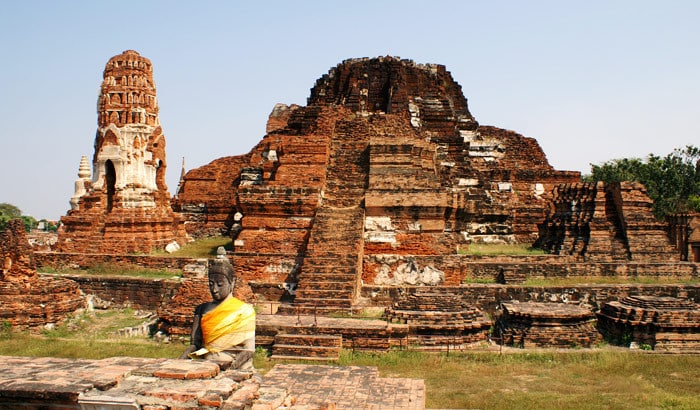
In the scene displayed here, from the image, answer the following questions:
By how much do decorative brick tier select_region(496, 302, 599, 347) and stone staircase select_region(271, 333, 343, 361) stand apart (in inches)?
112

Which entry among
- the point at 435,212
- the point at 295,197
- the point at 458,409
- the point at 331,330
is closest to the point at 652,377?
the point at 458,409

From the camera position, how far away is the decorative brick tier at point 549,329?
9953 millimetres

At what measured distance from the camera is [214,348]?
559cm

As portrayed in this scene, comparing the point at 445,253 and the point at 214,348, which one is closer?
the point at 214,348

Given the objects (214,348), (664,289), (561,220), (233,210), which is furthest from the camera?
(233,210)

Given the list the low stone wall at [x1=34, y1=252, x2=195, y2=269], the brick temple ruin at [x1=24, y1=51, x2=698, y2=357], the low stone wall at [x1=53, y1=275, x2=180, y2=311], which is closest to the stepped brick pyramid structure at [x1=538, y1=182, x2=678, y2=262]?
the brick temple ruin at [x1=24, y1=51, x2=698, y2=357]

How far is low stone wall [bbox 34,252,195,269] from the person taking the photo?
14477 millimetres

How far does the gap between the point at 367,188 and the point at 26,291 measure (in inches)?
286

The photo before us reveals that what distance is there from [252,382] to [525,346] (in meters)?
6.24

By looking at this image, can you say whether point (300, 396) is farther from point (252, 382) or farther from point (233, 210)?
point (233, 210)

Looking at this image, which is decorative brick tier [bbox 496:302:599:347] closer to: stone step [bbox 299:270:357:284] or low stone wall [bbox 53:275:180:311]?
stone step [bbox 299:270:357:284]

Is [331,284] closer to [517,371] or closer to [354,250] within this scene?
[354,250]

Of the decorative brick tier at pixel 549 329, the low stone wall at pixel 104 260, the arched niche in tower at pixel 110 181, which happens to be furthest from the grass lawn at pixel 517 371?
the arched niche in tower at pixel 110 181

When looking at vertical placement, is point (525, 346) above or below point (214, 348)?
below
